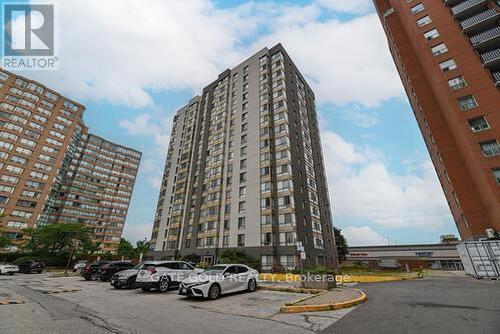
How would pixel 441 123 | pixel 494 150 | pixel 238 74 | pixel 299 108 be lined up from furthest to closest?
pixel 238 74 < pixel 299 108 < pixel 441 123 < pixel 494 150

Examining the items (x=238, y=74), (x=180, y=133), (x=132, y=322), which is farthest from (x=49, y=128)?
(x=132, y=322)

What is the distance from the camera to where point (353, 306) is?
355 inches

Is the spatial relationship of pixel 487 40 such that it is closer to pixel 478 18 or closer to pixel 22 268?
pixel 478 18

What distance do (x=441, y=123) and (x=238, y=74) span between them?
40.7m

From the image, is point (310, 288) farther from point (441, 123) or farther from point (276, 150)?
point (441, 123)

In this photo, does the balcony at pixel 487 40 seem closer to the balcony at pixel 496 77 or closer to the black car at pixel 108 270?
the balcony at pixel 496 77

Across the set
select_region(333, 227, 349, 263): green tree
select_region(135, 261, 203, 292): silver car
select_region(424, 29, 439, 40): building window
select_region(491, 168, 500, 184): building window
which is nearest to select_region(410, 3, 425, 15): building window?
select_region(424, 29, 439, 40): building window

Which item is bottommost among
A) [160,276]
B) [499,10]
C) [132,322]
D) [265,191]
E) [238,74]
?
[132,322]

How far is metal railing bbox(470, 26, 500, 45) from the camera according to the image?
28.7m

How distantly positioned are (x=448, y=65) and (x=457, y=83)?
10.6ft

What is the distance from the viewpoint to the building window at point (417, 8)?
3568 cm

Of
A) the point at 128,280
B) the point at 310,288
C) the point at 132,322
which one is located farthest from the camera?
the point at 128,280

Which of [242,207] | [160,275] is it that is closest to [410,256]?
[242,207]

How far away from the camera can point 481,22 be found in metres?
29.4
